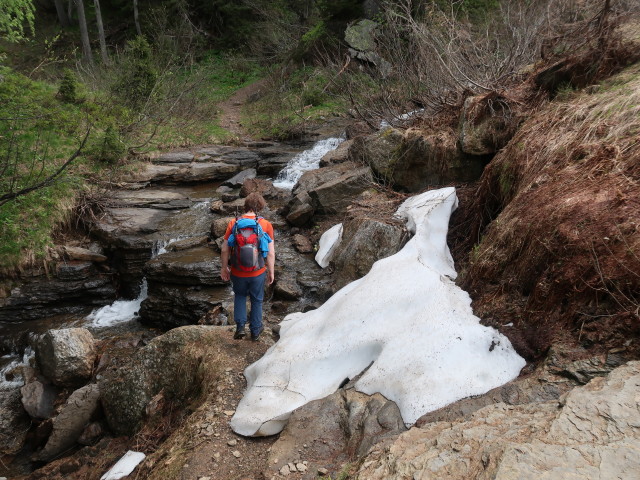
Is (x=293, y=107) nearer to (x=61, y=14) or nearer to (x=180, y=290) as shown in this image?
(x=180, y=290)

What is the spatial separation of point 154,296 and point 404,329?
216 inches

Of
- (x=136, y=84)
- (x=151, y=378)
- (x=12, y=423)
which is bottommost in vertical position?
(x=12, y=423)

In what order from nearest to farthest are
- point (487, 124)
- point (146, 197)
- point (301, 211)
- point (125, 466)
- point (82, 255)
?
point (125, 466), point (487, 124), point (82, 255), point (301, 211), point (146, 197)

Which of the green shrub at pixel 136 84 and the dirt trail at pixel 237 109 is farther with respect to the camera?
the dirt trail at pixel 237 109

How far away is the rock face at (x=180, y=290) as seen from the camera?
7.20m

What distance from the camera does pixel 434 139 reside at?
7051 mm

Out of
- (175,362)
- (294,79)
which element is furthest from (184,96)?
(175,362)

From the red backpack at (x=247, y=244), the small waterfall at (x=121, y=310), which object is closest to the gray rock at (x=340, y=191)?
the small waterfall at (x=121, y=310)

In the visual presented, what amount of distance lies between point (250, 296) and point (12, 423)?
3671 millimetres

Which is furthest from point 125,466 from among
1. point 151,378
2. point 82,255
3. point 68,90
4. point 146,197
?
point 68,90

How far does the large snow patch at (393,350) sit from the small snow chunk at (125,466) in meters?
1.11

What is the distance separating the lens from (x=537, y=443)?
1876mm

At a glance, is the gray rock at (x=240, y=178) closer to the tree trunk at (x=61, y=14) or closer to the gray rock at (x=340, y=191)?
the gray rock at (x=340, y=191)

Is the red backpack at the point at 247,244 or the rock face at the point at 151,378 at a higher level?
the red backpack at the point at 247,244
